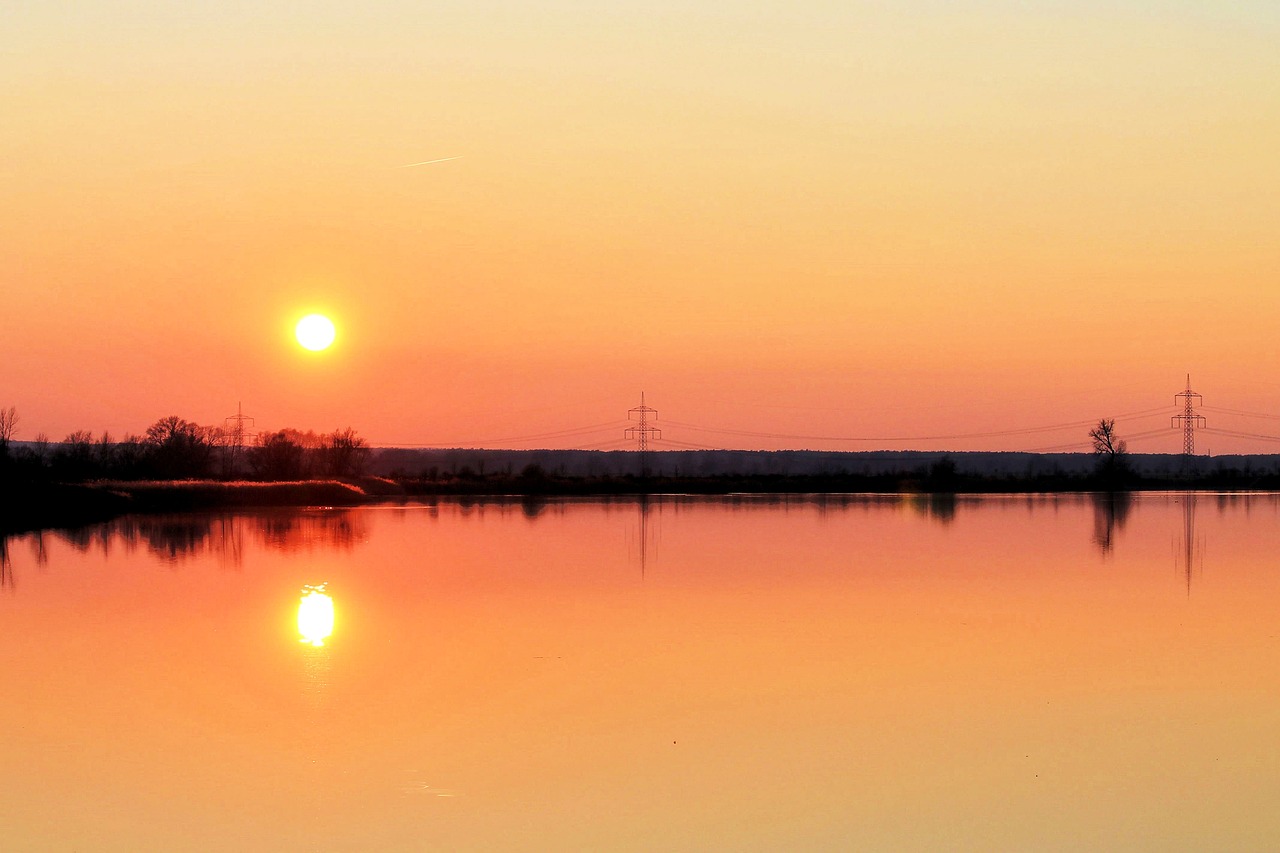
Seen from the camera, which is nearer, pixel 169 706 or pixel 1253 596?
pixel 169 706

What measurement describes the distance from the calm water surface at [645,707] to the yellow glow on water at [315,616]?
0.17 metres

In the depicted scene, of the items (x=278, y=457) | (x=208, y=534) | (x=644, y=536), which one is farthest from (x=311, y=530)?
(x=278, y=457)

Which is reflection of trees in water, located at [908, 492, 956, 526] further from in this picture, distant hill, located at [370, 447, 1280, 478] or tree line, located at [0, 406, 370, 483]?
distant hill, located at [370, 447, 1280, 478]

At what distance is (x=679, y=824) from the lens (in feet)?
23.1

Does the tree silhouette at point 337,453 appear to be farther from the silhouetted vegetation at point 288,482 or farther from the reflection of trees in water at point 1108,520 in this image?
the reflection of trees in water at point 1108,520

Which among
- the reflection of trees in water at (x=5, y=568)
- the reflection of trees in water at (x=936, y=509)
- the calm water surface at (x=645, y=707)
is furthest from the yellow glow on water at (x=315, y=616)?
the reflection of trees in water at (x=936, y=509)

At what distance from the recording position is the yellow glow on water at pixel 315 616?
44.8 ft

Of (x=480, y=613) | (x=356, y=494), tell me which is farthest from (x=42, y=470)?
(x=480, y=613)

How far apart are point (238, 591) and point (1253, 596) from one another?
12.2m

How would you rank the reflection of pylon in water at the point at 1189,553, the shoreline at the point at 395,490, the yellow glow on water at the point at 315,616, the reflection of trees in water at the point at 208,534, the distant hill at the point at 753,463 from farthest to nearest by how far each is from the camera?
1. the distant hill at the point at 753,463
2. the shoreline at the point at 395,490
3. the reflection of trees in water at the point at 208,534
4. the reflection of pylon in water at the point at 1189,553
5. the yellow glow on water at the point at 315,616

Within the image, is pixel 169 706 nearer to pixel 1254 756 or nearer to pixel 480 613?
pixel 480 613

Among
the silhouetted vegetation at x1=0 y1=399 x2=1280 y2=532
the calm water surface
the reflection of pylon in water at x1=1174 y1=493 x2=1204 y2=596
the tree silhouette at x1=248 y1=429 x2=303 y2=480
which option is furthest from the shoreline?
the reflection of pylon in water at x1=1174 y1=493 x2=1204 y2=596

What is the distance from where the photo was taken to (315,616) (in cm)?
1527

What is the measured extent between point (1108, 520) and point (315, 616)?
2551 cm
